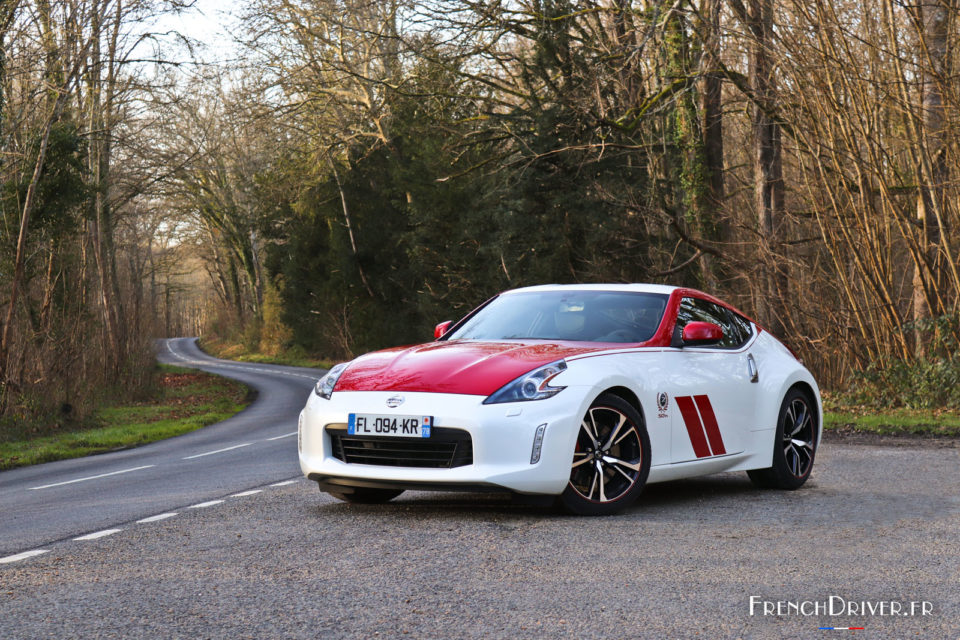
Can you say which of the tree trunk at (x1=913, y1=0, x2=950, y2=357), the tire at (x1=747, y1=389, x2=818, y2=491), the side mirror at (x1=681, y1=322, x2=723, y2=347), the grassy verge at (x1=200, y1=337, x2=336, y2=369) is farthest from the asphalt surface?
the grassy verge at (x1=200, y1=337, x2=336, y2=369)

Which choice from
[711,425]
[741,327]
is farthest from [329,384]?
[741,327]

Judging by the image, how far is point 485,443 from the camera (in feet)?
21.9

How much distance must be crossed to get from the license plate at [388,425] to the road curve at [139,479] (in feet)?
6.33

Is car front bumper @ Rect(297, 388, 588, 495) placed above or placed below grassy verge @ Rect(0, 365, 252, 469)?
above

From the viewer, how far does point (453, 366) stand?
7090 mm

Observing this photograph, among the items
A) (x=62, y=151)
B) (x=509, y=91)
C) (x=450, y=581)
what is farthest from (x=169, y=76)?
(x=450, y=581)

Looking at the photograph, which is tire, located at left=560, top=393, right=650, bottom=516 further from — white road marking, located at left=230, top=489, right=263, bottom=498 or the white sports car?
white road marking, located at left=230, top=489, right=263, bottom=498

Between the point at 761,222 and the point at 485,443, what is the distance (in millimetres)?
15053

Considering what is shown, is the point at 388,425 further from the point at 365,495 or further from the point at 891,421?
the point at 891,421

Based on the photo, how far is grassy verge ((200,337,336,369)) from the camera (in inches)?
2141

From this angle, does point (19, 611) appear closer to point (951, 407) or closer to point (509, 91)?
point (951, 407)

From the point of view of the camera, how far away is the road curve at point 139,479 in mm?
8109

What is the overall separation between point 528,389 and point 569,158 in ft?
76.8

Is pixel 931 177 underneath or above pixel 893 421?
above
